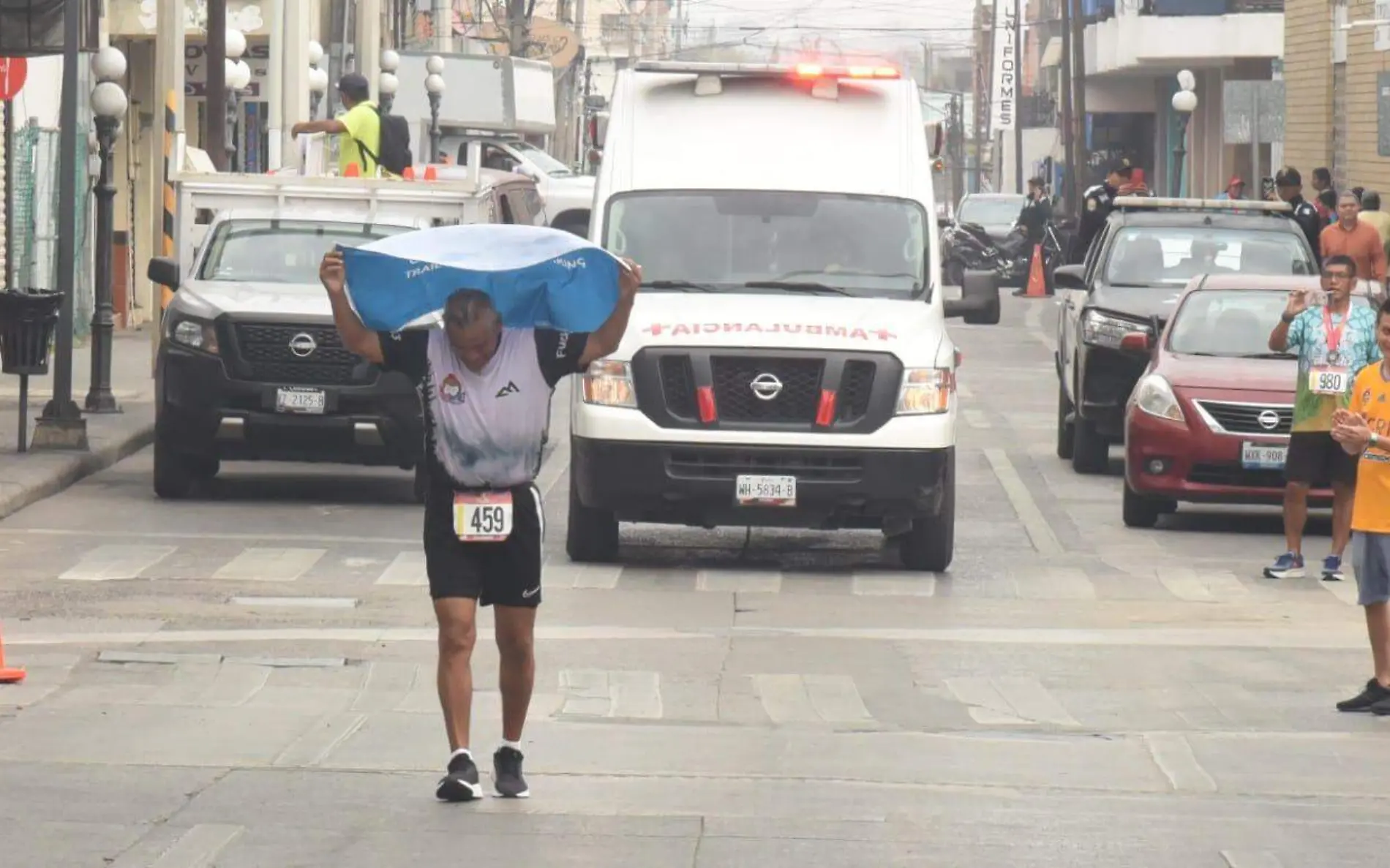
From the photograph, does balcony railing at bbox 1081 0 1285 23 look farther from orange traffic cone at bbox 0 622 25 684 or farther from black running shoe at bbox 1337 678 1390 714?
orange traffic cone at bbox 0 622 25 684

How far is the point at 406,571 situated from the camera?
48.8ft

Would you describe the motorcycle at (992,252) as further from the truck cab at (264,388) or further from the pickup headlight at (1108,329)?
the truck cab at (264,388)

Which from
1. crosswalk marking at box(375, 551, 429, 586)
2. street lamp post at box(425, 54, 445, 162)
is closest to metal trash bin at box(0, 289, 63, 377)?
crosswalk marking at box(375, 551, 429, 586)

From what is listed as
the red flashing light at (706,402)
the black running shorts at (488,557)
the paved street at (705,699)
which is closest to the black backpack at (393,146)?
the paved street at (705,699)

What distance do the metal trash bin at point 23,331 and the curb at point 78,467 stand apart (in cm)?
72

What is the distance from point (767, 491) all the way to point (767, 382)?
590mm

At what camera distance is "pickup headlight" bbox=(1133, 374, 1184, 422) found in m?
17.2

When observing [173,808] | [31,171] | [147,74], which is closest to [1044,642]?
[173,808]

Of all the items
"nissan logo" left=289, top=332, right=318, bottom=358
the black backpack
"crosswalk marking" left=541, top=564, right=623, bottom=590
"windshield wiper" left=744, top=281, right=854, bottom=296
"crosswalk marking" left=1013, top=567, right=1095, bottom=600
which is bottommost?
"crosswalk marking" left=1013, top=567, right=1095, bottom=600

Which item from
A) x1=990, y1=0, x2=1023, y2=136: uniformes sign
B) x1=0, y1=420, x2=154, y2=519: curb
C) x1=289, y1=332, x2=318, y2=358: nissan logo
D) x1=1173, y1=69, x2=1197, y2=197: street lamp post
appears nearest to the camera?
x1=0, y1=420, x2=154, y2=519: curb

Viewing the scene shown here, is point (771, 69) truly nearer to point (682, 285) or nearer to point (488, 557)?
point (682, 285)

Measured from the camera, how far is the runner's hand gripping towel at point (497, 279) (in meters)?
8.76

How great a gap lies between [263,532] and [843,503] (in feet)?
12.7

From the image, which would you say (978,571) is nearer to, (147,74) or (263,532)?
(263,532)
